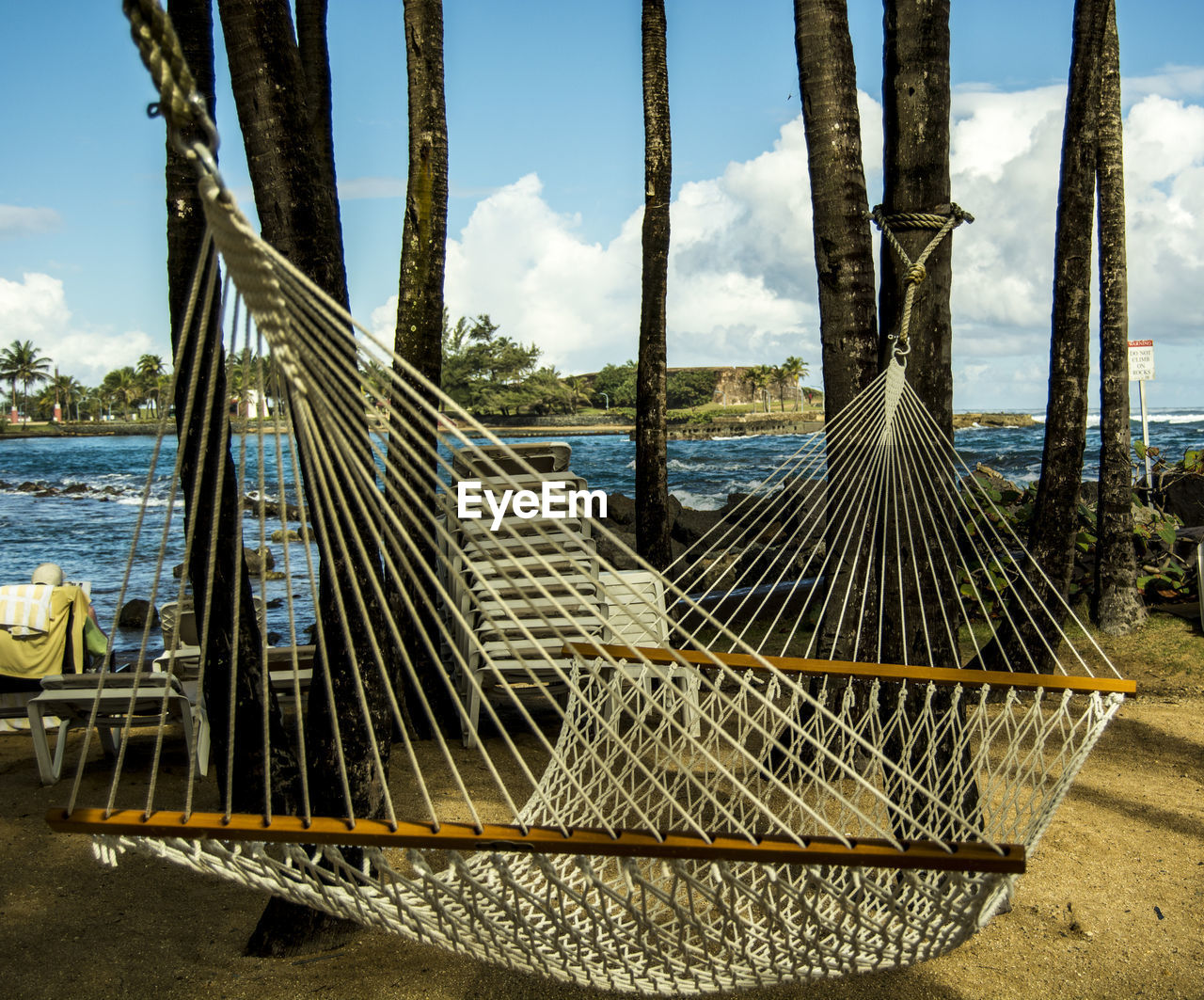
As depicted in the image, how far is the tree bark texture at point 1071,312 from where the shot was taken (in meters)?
4.20

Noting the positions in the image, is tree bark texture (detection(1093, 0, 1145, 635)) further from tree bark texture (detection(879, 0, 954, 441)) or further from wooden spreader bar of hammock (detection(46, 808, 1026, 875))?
wooden spreader bar of hammock (detection(46, 808, 1026, 875))

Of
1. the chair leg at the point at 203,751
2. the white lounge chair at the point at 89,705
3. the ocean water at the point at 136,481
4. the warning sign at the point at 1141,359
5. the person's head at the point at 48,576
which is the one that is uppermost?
the warning sign at the point at 1141,359

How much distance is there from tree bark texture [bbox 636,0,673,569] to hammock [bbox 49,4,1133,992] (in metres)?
1.41

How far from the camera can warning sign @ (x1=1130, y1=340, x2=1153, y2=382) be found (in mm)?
5781

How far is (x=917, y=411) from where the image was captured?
8.76 ft

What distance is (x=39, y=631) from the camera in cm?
373

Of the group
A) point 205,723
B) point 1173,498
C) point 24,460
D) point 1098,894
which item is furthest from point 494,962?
point 24,460

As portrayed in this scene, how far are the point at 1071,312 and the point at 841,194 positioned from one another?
1.88 metres

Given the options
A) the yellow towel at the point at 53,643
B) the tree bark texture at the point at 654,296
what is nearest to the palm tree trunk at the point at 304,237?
the yellow towel at the point at 53,643

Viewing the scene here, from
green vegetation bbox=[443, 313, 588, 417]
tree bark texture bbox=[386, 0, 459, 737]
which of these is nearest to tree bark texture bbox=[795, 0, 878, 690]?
tree bark texture bbox=[386, 0, 459, 737]

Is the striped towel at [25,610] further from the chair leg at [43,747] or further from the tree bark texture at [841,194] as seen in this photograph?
the tree bark texture at [841,194]

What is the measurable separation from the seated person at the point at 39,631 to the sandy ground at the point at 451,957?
2.63 feet

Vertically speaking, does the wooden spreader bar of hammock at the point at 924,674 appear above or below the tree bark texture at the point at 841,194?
below

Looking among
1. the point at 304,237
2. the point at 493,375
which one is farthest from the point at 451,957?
the point at 493,375
